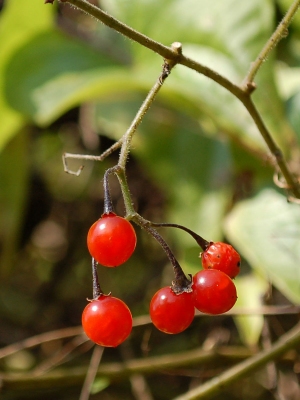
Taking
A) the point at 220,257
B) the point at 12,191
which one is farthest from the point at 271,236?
the point at 12,191

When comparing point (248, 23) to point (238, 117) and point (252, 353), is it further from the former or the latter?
point (252, 353)

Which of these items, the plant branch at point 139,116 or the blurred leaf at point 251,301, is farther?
the blurred leaf at point 251,301

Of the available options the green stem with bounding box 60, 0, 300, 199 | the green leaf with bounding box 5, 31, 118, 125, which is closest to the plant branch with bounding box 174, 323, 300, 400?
the green stem with bounding box 60, 0, 300, 199

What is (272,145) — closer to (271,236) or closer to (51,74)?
(271,236)

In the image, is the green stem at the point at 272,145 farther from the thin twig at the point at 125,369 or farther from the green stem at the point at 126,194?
the thin twig at the point at 125,369

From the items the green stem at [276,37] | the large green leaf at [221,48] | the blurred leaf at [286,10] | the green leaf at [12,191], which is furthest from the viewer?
the green leaf at [12,191]

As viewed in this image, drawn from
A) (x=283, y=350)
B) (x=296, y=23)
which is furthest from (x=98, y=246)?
(x=296, y=23)

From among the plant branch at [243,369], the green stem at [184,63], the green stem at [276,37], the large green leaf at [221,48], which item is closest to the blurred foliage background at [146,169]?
the large green leaf at [221,48]

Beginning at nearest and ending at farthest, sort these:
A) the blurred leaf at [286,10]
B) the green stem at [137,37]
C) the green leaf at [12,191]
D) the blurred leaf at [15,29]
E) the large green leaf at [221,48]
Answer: the green stem at [137,37]
the large green leaf at [221,48]
the blurred leaf at [286,10]
the blurred leaf at [15,29]
the green leaf at [12,191]
